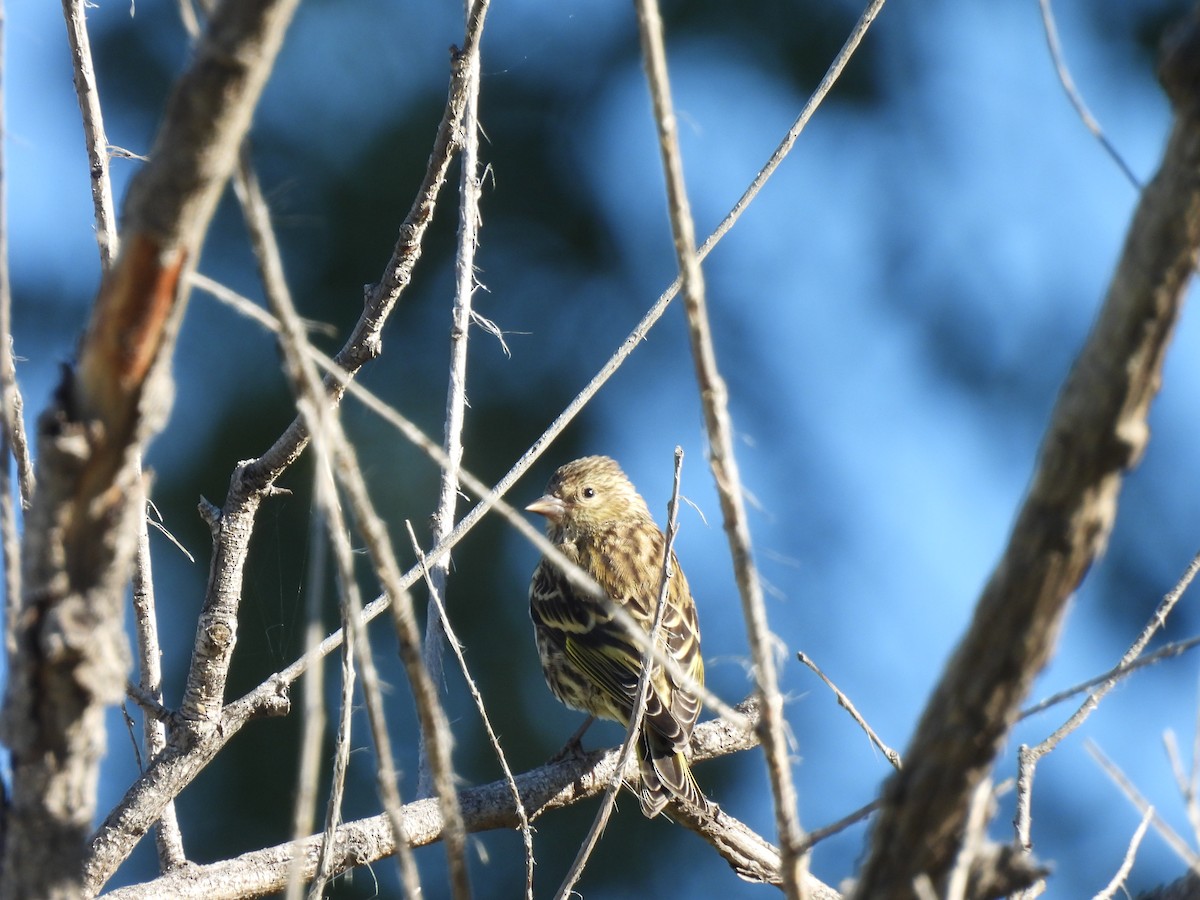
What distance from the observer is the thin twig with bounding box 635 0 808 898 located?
4.21ft

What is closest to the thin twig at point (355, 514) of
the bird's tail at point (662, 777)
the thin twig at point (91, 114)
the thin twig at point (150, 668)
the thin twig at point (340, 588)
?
the thin twig at point (340, 588)

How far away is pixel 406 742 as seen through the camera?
17.3 feet

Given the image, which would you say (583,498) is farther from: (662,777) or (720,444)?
(720,444)

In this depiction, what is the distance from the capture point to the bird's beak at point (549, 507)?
5.20 meters

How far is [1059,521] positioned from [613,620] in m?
3.38

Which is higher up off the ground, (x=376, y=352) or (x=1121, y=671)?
(x=376, y=352)

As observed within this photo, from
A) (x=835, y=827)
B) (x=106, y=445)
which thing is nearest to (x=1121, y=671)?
(x=835, y=827)

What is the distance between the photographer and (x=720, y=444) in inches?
53.7

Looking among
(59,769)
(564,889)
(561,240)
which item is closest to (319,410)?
(59,769)

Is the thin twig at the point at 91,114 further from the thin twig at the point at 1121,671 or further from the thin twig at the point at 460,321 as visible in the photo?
the thin twig at the point at 1121,671

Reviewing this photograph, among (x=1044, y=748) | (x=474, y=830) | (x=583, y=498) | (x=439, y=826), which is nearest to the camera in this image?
(x=1044, y=748)

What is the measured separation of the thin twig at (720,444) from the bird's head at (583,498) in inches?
150

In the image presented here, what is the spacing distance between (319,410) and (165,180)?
259mm

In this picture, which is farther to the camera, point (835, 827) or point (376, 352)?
point (376, 352)
